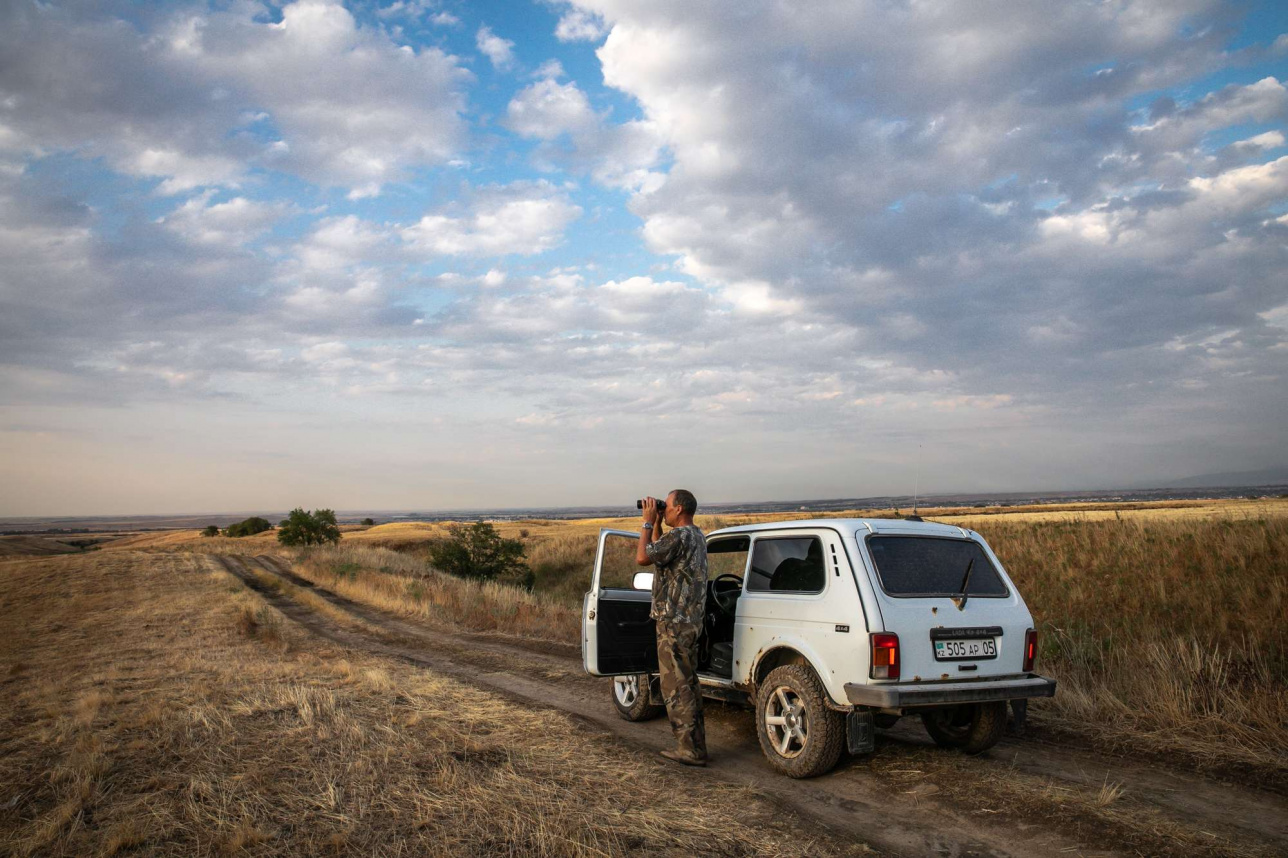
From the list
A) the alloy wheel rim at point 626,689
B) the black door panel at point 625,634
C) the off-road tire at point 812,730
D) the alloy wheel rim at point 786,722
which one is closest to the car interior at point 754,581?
the black door panel at point 625,634

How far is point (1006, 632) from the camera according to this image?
5480 millimetres

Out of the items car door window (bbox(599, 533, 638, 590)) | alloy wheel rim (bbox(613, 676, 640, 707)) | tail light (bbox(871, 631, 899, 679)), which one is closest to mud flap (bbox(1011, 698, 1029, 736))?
tail light (bbox(871, 631, 899, 679))

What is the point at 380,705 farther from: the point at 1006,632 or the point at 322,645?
the point at 322,645

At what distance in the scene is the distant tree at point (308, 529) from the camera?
57.7 m

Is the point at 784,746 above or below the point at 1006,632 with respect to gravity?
below

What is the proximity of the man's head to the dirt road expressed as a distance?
6.30 ft

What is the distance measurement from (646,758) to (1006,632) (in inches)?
114

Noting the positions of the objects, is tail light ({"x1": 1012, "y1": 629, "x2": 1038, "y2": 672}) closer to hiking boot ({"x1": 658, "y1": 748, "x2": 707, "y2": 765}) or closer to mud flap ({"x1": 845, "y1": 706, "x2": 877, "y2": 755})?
mud flap ({"x1": 845, "y1": 706, "x2": 877, "y2": 755})

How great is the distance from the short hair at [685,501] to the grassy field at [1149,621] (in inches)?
151

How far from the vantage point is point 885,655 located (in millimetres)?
4973

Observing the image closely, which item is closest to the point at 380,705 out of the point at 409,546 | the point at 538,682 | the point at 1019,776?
the point at 538,682

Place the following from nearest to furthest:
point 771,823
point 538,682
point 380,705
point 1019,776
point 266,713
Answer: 1. point 771,823
2. point 1019,776
3. point 266,713
4. point 380,705
5. point 538,682

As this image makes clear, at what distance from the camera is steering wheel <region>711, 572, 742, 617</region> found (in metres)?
6.82

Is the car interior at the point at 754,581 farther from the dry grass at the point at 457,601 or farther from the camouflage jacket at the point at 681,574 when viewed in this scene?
the dry grass at the point at 457,601
